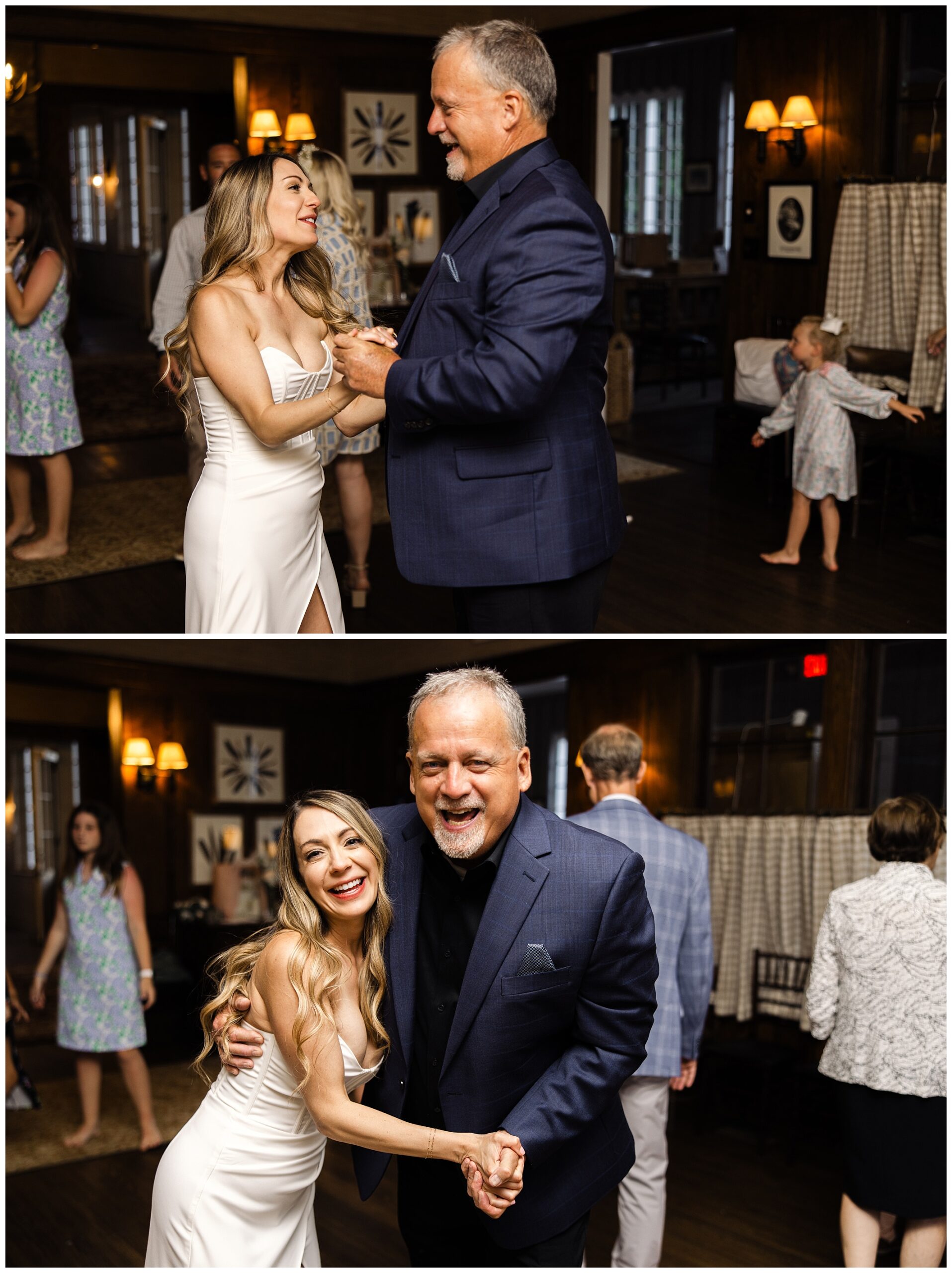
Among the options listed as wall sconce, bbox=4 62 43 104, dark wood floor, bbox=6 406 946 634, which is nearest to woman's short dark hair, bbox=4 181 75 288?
wall sconce, bbox=4 62 43 104

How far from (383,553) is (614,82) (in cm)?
1276

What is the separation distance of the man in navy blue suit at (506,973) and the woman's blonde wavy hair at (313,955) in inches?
1.2

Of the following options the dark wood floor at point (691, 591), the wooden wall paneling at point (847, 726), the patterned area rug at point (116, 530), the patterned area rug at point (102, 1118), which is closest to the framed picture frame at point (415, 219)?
the patterned area rug at point (116, 530)

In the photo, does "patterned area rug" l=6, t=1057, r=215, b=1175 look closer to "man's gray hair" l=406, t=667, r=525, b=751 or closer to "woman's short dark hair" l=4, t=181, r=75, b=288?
"man's gray hair" l=406, t=667, r=525, b=751

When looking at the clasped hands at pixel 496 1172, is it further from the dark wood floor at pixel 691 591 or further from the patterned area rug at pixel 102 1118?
the dark wood floor at pixel 691 591

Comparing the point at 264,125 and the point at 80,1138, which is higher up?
the point at 264,125

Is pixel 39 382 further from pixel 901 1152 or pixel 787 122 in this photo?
pixel 787 122

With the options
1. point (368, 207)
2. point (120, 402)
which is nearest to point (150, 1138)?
point (120, 402)

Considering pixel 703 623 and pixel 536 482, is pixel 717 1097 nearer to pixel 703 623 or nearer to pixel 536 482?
pixel 703 623

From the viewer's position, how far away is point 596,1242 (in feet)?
12.2

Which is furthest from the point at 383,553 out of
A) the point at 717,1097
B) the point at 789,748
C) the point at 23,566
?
the point at 717,1097

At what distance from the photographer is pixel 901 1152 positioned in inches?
119

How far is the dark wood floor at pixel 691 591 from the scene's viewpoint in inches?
186

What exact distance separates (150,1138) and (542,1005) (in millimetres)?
3265
